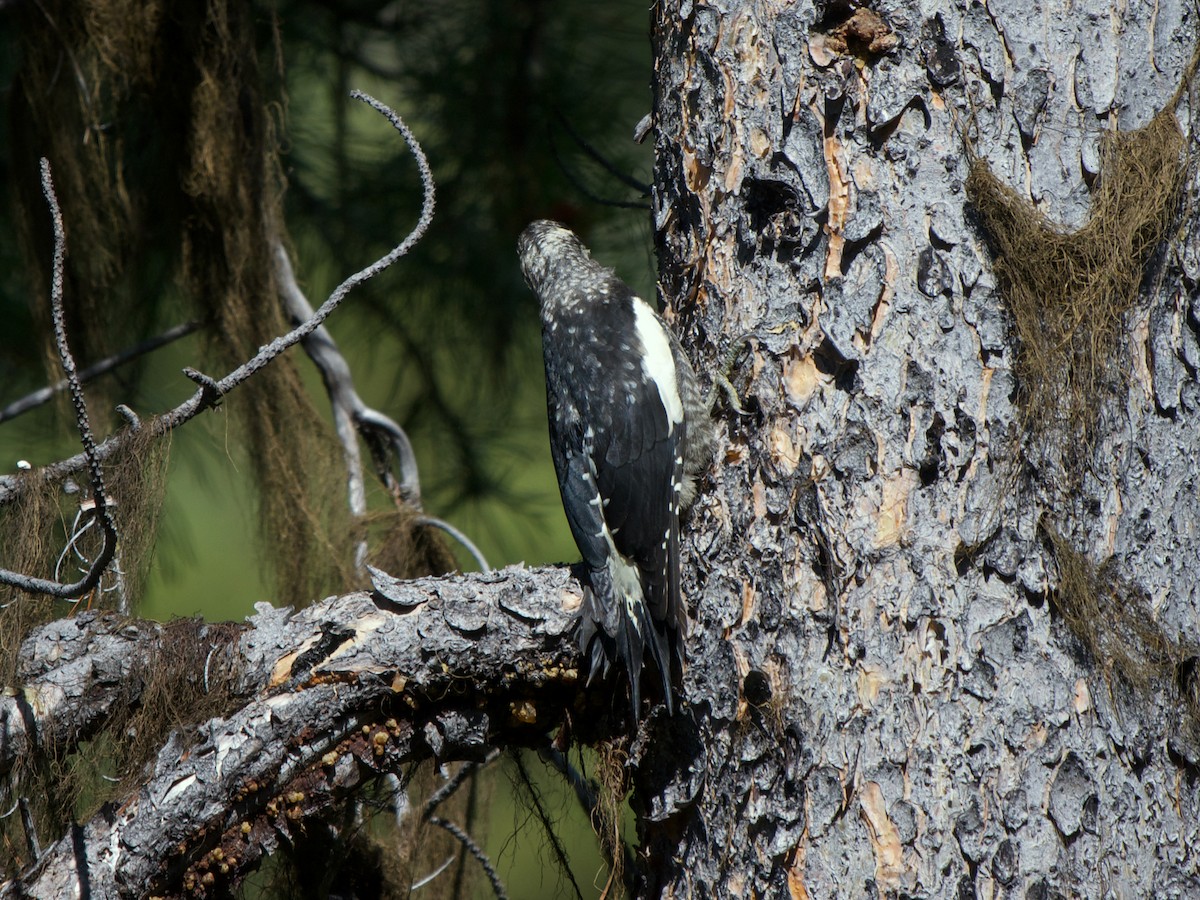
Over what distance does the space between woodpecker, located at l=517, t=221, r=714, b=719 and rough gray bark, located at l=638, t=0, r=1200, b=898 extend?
11 cm

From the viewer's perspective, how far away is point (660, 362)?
186cm

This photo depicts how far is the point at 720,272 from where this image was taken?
1.59 metres

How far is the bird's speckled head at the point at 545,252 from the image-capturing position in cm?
224

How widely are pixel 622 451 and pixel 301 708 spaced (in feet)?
2.40

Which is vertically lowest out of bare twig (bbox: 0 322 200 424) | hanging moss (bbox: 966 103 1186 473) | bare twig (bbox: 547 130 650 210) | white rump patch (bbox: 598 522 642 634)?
white rump patch (bbox: 598 522 642 634)

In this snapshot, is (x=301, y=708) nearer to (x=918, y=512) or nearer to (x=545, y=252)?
(x=918, y=512)

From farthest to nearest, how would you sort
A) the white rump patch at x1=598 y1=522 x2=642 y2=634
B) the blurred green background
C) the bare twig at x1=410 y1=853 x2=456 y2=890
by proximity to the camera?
the blurred green background
the bare twig at x1=410 y1=853 x2=456 y2=890
the white rump patch at x1=598 y1=522 x2=642 y2=634

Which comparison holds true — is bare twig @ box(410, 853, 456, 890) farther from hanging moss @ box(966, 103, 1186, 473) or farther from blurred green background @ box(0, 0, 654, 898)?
hanging moss @ box(966, 103, 1186, 473)

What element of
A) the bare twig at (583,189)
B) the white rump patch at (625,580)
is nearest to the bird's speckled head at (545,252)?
the bare twig at (583,189)

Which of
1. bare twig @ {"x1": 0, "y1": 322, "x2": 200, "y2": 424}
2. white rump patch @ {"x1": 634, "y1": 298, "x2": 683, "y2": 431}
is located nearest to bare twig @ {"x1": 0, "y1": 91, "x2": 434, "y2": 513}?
white rump patch @ {"x1": 634, "y1": 298, "x2": 683, "y2": 431}

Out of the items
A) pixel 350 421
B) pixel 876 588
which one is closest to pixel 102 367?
pixel 350 421

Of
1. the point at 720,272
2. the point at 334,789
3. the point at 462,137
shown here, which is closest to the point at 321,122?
the point at 462,137

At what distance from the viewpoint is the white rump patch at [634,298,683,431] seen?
1.82m

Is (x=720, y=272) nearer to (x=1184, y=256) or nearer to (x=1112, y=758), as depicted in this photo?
(x=1184, y=256)
